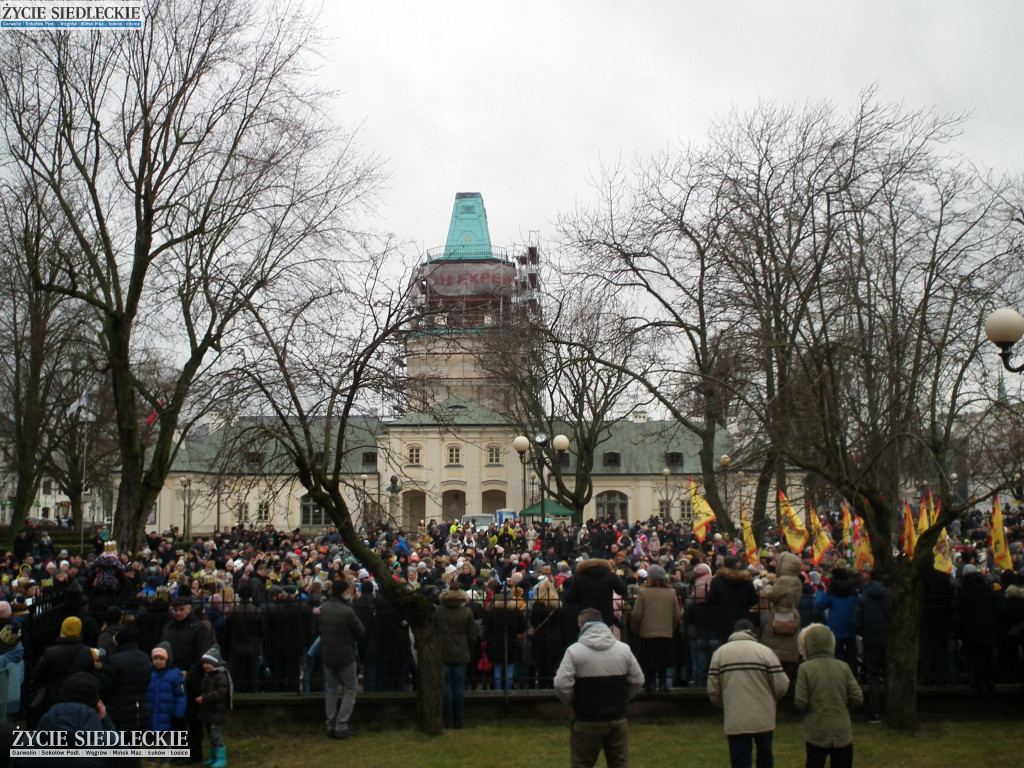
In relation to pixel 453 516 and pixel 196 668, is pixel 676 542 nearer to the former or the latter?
pixel 196 668

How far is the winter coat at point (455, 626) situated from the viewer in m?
11.4

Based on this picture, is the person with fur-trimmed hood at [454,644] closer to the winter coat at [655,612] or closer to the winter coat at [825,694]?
the winter coat at [655,612]

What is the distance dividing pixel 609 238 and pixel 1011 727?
12.6 meters

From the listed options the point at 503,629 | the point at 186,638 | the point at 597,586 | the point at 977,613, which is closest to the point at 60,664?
the point at 186,638

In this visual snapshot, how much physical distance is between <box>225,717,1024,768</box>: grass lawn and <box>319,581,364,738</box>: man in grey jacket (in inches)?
9.9

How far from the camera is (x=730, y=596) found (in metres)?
11.9

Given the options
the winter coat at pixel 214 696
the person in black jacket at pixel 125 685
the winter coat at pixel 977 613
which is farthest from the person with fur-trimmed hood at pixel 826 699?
the person in black jacket at pixel 125 685

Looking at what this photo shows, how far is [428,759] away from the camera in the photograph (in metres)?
10.2

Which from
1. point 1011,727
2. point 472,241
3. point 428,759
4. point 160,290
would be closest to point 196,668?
point 428,759

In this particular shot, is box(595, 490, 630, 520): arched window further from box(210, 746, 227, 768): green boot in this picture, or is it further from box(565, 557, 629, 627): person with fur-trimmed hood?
box(210, 746, 227, 768): green boot

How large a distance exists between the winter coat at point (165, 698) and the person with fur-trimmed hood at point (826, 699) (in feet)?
18.4

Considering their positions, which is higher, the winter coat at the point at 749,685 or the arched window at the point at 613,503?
the arched window at the point at 613,503

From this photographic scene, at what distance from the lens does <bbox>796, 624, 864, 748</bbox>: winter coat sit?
7879 millimetres

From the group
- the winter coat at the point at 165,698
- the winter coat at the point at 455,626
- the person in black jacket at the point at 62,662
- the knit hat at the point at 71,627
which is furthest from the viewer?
the winter coat at the point at 455,626
